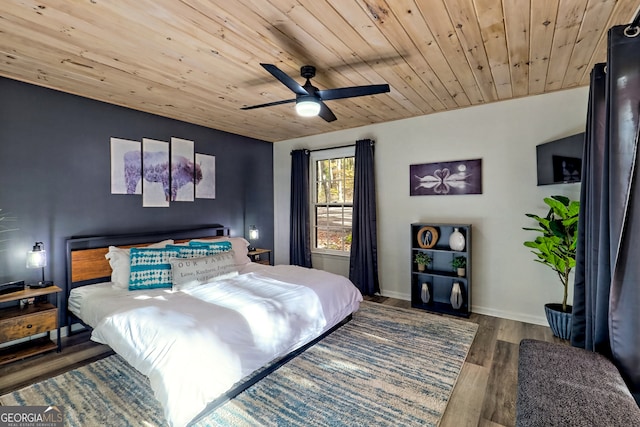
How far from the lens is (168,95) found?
10.8 ft

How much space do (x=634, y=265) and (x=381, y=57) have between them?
2.13 m

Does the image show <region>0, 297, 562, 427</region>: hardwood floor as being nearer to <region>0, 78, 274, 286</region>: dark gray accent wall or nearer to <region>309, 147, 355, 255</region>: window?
<region>0, 78, 274, 286</region>: dark gray accent wall

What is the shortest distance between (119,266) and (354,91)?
9.54 ft

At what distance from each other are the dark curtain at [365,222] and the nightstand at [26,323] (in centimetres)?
358

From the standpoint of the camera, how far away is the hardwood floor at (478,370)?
6.61 ft

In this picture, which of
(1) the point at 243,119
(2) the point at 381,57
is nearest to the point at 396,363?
(2) the point at 381,57

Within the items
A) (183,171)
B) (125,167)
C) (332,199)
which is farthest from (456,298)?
(125,167)

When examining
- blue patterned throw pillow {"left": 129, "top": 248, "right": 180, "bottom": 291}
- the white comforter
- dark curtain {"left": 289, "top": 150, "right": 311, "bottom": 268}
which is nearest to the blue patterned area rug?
the white comforter

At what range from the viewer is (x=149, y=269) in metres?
3.08

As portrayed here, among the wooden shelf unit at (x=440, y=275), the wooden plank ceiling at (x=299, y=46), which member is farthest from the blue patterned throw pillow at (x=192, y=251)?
the wooden shelf unit at (x=440, y=275)

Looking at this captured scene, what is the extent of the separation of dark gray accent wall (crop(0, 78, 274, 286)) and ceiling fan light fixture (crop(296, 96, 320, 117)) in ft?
8.17

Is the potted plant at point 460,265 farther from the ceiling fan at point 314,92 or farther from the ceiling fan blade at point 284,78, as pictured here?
the ceiling fan blade at point 284,78

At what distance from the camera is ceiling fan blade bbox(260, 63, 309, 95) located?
2.05 meters

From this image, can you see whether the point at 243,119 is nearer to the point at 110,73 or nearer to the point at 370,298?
the point at 110,73
